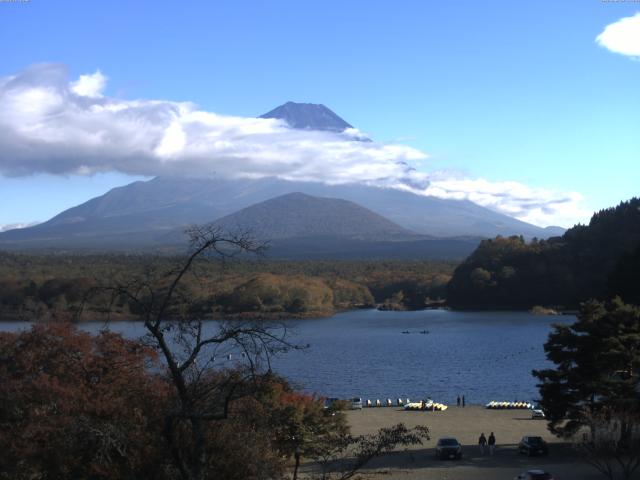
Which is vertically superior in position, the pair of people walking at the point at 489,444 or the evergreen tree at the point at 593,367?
the evergreen tree at the point at 593,367

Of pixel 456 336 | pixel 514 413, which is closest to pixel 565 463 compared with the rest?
pixel 514 413

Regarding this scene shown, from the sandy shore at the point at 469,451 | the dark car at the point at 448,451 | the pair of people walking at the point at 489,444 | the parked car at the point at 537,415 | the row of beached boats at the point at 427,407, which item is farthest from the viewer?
the row of beached boats at the point at 427,407

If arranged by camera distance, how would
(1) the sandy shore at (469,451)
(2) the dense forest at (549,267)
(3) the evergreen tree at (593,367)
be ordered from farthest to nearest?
1. (2) the dense forest at (549,267)
2. (3) the evergreen tree at (593,367)
3. (1) the sandy shore at (469,451)

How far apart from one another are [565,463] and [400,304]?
61198 mm

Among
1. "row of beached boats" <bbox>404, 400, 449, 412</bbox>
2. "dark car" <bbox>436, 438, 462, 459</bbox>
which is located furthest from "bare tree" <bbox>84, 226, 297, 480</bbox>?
"row of beached boats" <bbox>404, 400, 449, 412</bbox>

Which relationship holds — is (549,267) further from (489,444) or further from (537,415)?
(489,444)

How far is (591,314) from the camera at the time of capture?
610 inches

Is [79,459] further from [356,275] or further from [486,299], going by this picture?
[356,275]

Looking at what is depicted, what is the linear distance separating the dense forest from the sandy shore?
40.9 meters

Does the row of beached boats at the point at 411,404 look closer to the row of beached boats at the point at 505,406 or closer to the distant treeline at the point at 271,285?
the row of beached boats at the point at 505,406

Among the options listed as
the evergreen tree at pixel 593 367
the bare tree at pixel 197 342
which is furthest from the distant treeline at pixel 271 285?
the bare tree at pixel 197 342

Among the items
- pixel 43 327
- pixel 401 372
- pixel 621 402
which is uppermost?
pixel 43 327

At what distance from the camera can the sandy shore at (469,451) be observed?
13.6 m

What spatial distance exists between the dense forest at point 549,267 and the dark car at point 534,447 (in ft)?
150
